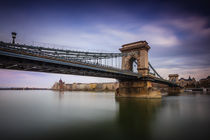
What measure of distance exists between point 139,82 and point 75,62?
21570 millimetres

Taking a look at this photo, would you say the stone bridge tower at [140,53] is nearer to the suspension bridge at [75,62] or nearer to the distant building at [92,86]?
the suspension bridge at [75,62]

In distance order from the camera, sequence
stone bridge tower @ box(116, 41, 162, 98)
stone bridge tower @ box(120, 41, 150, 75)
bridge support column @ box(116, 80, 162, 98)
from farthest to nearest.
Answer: stone bridge tower @ box(120, 41, 150, 75)
stone bridge tower @ box(116, 41, 162, 98)
bridge support column @ box(116, 80, 162, 98)

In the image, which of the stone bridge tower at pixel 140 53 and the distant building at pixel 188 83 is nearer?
the stone bridge tower at pixel 140 53

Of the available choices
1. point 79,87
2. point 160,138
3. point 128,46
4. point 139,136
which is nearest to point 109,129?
point 139,136

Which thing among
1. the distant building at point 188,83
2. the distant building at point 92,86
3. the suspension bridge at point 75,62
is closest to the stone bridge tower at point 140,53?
the suspension bridge at point 75,62

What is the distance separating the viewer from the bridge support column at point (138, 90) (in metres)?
33.5

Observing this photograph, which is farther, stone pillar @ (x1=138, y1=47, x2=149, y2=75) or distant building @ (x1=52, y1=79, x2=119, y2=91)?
distant building @ (x1=52, y1=79, x2=119, y2=91)

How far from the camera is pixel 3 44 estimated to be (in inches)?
501

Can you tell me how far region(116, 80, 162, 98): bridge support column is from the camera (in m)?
33.5

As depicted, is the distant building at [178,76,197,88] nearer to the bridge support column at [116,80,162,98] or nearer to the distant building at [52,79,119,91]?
the distant building at [52,79,119,91]

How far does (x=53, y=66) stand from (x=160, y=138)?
15167 millimetres

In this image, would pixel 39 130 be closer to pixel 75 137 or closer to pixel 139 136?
pixel 75 137

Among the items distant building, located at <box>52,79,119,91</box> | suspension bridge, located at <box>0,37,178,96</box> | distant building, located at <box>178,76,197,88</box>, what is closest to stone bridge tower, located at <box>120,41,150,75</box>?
suspension bridge, located at <box>0,37,178,96</box>

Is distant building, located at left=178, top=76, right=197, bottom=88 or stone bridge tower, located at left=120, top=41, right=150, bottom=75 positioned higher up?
stone bridge tower, located at left=120, top=41, right=150, bottom=75
